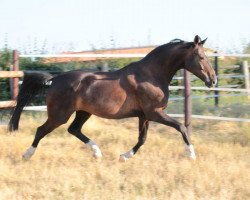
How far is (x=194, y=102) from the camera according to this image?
11750 mm

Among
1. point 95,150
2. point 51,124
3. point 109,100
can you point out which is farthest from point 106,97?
point 51,124

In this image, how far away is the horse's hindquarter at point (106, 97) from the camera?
22.5 ft

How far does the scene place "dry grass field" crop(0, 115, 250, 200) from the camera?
16.9 ft

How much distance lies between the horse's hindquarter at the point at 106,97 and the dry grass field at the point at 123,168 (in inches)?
28.0

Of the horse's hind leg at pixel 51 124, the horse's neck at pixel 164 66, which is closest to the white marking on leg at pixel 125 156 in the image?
the horse's hind leg at pixel 51 124

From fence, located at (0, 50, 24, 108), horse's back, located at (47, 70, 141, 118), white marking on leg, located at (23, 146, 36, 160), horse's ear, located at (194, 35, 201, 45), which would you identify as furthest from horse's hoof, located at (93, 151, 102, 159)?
fence, located at (0, 50, 24, 108)

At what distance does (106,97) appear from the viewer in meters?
6.89

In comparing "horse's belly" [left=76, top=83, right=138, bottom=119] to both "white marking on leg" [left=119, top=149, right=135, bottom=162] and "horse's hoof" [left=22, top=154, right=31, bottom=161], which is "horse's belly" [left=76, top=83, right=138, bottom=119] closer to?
"white marking on leg" [left=119, top=149, right=135, bottom=162]

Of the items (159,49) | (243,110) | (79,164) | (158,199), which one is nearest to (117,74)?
(159,49)

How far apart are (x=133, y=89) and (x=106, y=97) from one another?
0.41m

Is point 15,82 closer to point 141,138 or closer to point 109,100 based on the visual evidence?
point 109,100

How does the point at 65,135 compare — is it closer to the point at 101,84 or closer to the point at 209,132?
the point at 101,84

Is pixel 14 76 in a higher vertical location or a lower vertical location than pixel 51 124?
higher

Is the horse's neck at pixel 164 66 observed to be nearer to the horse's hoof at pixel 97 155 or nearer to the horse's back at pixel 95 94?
the horse's back at pixel 95 94
